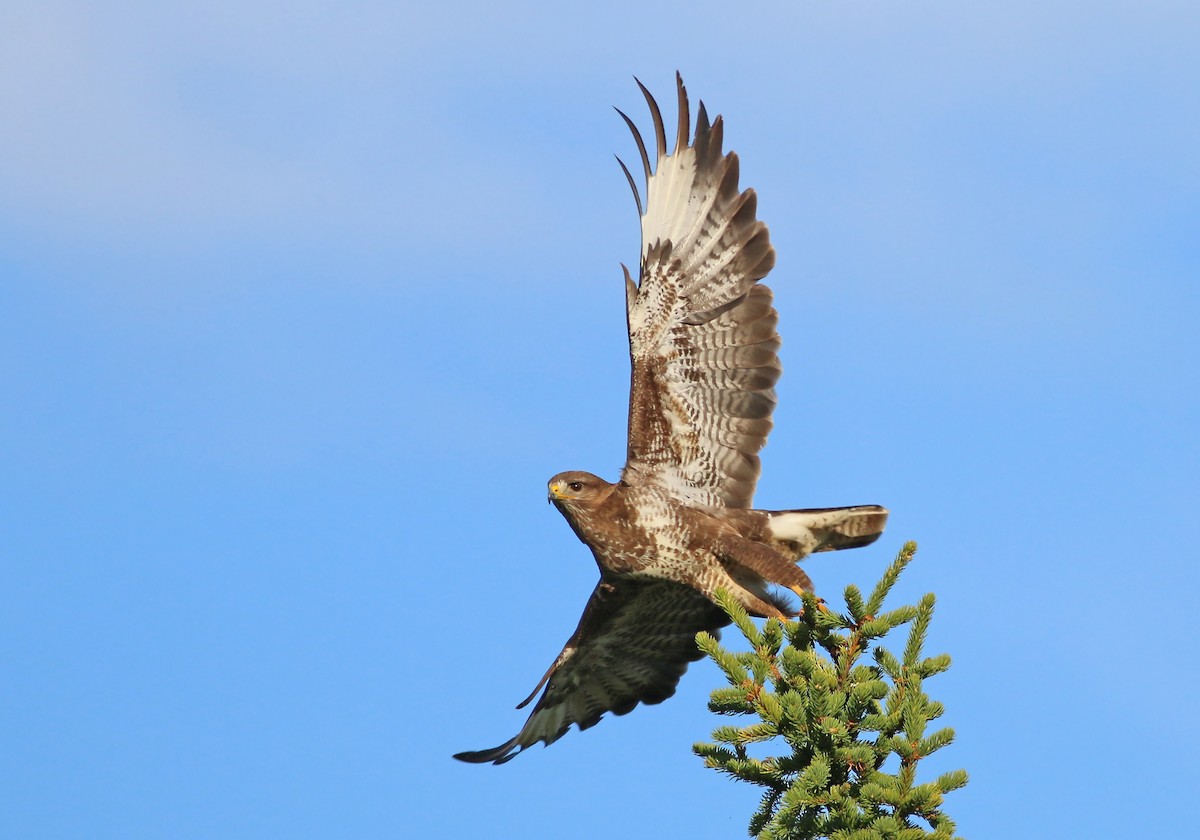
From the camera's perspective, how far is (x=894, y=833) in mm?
5117

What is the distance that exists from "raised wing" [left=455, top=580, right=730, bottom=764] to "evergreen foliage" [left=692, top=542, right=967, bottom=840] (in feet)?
9.32

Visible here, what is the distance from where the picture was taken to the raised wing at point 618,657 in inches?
364

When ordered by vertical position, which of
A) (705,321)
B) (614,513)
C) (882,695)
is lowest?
(882,695)

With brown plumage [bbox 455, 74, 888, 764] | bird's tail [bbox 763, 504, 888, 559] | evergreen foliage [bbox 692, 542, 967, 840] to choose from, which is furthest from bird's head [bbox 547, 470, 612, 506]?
evergreen foliage [bbox 692, 542, 967, 840]

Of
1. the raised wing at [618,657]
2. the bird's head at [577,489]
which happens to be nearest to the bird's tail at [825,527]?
the raised wing at [618,657]

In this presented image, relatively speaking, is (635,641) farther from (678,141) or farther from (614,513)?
(678,141)

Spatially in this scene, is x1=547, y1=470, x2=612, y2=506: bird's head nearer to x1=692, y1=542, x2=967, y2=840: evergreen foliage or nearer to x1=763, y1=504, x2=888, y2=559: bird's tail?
x1=763, y1=504, x2=888, y2=559: bird's tail

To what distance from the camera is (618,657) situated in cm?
964

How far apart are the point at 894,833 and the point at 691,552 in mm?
3735

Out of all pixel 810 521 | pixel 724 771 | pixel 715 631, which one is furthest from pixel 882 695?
pixel 715 631

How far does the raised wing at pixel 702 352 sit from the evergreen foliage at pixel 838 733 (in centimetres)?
262

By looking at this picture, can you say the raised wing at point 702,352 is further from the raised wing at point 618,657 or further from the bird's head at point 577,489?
the raised wing at point 618,657

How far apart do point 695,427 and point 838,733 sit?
12.1 ft

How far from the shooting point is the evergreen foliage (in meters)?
5.27
